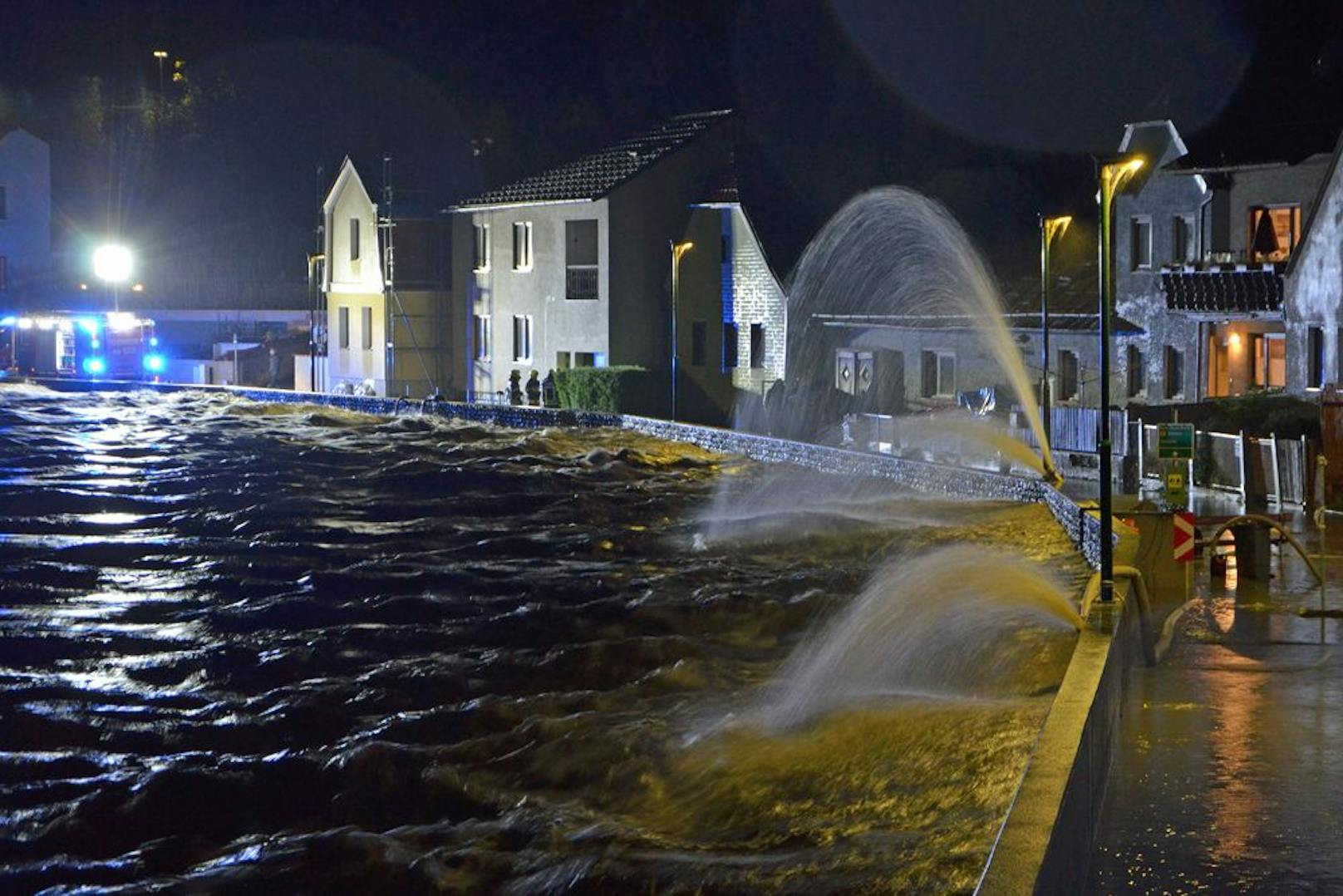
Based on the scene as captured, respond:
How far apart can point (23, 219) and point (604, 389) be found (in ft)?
176

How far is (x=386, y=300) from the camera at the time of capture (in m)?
72.6

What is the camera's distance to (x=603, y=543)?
33.9 m

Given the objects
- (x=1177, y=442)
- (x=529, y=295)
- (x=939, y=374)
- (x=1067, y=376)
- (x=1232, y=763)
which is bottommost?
(x=1232, y=763)

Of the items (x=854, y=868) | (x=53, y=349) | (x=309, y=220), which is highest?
(x=309, y=220)

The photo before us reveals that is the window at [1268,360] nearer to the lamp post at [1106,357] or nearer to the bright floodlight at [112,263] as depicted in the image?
the lamp post at [1106,357]

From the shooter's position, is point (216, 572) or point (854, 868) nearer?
point (854, 868)

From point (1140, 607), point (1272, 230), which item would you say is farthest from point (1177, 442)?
point (1272, 230)

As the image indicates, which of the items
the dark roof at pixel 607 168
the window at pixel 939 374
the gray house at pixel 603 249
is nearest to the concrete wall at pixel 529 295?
the gray house at pixel 603 249

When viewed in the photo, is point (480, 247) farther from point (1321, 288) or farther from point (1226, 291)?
point (1321, 288)

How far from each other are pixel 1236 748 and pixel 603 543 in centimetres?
2028

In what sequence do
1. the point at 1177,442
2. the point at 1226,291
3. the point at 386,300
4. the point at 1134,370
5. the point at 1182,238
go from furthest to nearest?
the point at 386,300 → the point at 1134,370 → the point at 1182,238 → the point at 1226,291 → the point at 1177,442

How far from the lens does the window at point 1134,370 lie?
52.5 meters

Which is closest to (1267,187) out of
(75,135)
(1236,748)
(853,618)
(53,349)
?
(853,618)

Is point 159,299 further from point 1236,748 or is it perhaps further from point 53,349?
point 1236,748
